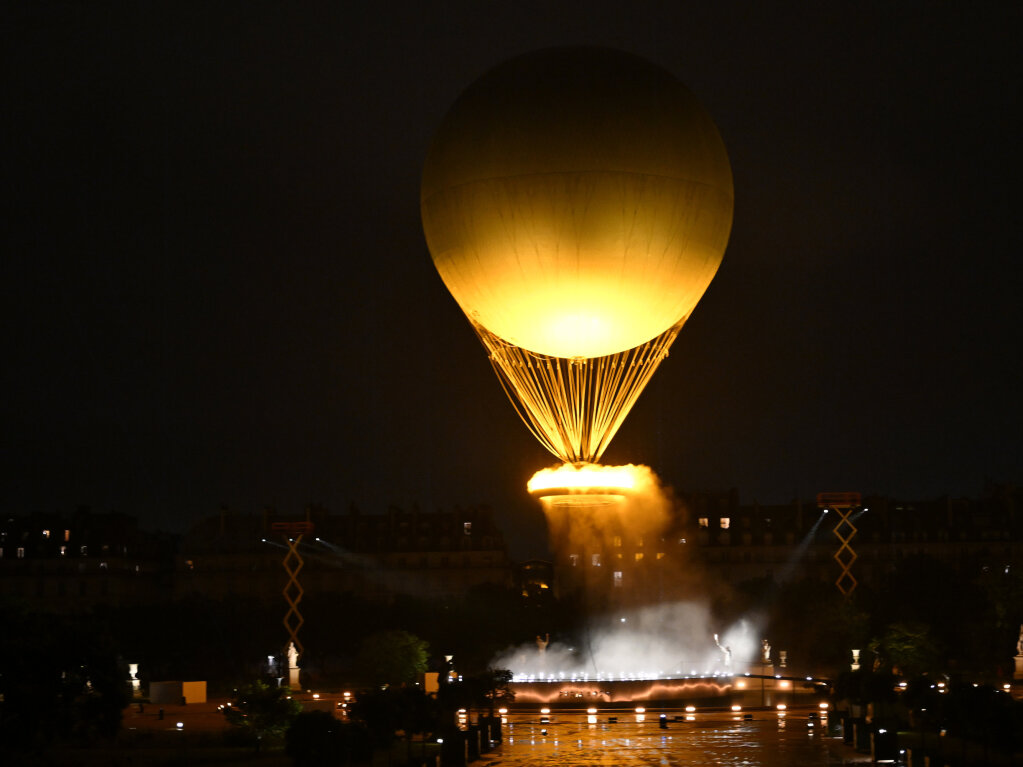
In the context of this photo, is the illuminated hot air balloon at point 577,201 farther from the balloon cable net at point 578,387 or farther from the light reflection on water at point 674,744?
the light reflection on water at point 674,744

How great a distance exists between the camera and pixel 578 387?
4200 centimetres

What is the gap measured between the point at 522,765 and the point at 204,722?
57.0 ft

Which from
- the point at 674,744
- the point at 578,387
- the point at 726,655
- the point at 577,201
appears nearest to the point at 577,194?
the point at 577,201

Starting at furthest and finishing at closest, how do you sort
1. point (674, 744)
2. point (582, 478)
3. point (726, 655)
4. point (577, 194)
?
point (726, 655)
point (582, 478)
point (674, 744)
point (577, 194)

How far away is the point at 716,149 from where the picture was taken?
38406mm

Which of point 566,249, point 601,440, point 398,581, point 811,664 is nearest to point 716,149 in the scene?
point 566,249

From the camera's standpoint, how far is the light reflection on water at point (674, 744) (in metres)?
36.7

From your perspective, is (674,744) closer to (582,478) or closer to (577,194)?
(582,478)

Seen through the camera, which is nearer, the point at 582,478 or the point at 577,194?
the point at 577,194

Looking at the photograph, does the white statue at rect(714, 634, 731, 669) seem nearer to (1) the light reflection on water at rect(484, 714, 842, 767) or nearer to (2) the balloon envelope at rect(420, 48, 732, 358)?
(1) the light reflection on water at rect(484, 714, 842, 767)

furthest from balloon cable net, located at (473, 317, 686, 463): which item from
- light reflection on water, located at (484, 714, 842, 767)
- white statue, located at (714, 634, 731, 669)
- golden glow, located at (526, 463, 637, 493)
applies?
white statue, located at (714, 634, 731, 669)

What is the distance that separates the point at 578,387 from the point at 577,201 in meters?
6.71

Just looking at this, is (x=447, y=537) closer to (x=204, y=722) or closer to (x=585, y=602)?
(x=585, y=602)

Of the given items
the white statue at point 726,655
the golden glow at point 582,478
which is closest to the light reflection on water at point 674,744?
the golden glow at point 582,478
